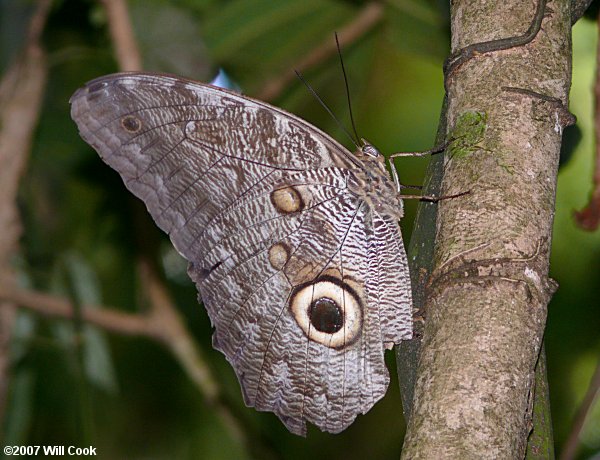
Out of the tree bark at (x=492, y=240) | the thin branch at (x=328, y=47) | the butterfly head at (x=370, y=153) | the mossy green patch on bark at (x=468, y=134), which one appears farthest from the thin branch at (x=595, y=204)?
the thin branch at (x=328, y=47)

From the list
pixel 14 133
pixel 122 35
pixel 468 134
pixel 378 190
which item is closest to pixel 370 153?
pixel 378 190

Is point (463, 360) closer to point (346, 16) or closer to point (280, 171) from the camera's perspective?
point (280, 171)

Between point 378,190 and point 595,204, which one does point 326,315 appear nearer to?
point 378,190

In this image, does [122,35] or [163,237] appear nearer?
[122,35]

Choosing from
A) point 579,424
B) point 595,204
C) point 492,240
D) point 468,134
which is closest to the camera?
point 492,240

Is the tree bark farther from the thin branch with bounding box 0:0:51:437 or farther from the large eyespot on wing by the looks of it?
the thin branch with bounding box 0:0:51:437

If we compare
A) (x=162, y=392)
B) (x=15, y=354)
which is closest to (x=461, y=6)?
(x=15, y=354)
